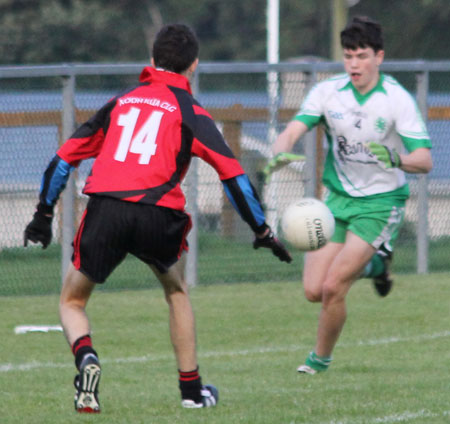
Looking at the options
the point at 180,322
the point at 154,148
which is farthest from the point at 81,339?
the point at 154,148

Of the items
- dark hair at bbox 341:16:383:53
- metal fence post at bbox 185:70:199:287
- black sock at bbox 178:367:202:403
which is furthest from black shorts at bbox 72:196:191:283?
metal fence post at bbox 185:70:199:287

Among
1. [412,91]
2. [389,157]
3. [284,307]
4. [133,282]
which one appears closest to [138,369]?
[389,157]

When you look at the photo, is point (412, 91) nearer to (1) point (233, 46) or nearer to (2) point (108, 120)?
(2) point (108, 120)

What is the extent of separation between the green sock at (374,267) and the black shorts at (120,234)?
8.40 ft

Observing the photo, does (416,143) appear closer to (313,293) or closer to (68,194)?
(313,293)

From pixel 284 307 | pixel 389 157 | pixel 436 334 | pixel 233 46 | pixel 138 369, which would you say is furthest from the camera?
pixel 233 46

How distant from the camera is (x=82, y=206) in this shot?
11680 mm

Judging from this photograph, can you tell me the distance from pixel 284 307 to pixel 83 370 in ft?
17.4

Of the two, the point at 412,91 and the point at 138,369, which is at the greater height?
the point at 412,91

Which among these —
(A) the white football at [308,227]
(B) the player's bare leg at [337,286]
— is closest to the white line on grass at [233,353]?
(B) the player's bare leg at [337,286]

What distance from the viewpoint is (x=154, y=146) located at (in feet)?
20.1

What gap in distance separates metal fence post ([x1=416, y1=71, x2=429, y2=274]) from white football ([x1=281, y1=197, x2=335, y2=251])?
6010 mm

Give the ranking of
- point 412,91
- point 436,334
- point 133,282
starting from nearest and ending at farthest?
point 436,334
point 133,282
point 412,91

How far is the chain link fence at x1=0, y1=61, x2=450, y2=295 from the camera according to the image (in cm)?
1142
